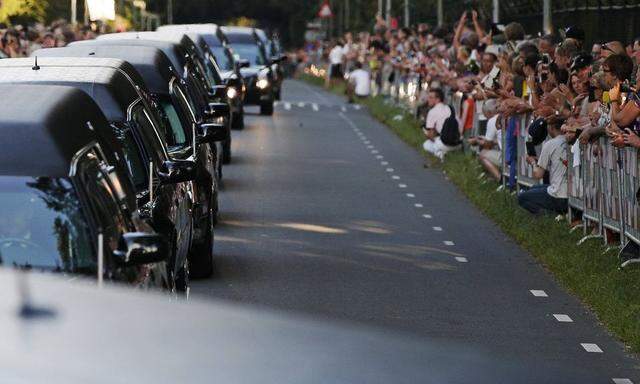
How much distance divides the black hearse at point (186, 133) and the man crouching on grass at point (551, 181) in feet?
12.6

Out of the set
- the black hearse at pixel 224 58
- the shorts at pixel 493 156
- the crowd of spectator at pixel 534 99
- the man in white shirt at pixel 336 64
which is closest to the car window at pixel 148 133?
the crowd of spectator at pixel 534 99

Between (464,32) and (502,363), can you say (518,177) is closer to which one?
(464,32)

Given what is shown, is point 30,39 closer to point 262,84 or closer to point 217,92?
point 262,84

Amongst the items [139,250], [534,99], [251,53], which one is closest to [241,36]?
[251,53]

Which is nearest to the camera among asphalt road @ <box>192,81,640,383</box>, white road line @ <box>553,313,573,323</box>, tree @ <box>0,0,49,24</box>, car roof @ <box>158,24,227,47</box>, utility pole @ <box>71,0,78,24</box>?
asphalt road @ <box>192,81,640,383</box>

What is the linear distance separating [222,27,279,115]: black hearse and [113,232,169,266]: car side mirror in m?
32.7

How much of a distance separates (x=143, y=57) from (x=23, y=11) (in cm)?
3396

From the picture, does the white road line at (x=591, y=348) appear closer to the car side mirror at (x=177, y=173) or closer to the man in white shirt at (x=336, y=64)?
the car side mirror at (x=177, y=173)

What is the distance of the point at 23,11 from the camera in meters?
47.5

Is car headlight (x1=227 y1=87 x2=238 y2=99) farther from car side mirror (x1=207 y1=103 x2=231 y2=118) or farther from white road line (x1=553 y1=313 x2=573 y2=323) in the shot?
white road line (x1=553 y1=313 x2=573 y2=323)

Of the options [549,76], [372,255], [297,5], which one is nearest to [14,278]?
[372,255]

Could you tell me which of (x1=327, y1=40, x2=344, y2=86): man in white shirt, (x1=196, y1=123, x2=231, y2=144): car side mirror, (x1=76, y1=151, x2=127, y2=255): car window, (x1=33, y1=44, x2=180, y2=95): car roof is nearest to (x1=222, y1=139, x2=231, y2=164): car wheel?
(x1=33, y1=44, x2=180, y2=95): car roof

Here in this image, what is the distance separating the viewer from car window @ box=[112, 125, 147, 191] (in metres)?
9.76

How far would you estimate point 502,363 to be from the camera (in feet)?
11.6
